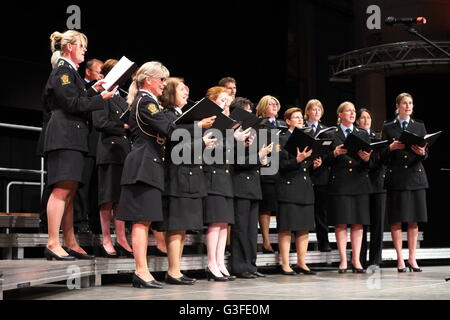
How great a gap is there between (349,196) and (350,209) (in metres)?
0.12

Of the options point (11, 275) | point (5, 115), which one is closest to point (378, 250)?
point (11, 275)

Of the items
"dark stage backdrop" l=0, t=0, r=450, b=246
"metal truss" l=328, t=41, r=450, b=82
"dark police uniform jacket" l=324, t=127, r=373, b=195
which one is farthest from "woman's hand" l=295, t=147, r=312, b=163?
"metal truss" l=328, t=41, r=450, b=82

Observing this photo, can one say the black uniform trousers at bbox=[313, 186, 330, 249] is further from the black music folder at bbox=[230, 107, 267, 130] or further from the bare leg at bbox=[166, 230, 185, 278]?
the bare leg at bbox=[166, 230, 185, 278]

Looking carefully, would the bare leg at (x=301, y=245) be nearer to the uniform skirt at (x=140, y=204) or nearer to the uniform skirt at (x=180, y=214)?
the uniform skirt at (x=180, y=214)

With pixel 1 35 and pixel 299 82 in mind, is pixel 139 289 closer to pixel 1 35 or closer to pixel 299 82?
pixel 1 35

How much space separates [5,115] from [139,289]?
15.1 feet

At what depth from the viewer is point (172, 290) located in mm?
4309

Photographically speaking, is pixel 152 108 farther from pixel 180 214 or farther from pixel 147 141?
pixel 180 214

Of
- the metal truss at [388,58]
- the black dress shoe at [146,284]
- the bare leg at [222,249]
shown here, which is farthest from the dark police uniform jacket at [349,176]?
the metal truss at [388,58]

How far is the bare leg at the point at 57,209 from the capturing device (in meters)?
4.43

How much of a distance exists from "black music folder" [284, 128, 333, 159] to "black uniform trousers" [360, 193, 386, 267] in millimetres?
860

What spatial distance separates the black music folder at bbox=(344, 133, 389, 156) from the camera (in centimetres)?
595

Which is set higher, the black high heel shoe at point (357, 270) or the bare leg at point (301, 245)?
the bare leg at point (301, 245)

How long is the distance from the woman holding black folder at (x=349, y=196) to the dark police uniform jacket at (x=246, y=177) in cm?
92
